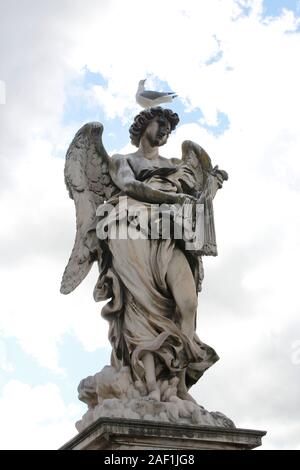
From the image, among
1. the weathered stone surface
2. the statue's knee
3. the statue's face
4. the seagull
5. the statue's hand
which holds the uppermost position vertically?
the seagull

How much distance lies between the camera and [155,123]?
36.1ft

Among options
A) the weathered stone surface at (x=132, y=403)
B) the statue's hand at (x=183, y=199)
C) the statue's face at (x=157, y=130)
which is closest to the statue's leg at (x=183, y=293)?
the weathered stone surface at (x=132, y=403)

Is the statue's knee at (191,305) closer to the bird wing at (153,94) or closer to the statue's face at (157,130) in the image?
the statue's face at (157,130)

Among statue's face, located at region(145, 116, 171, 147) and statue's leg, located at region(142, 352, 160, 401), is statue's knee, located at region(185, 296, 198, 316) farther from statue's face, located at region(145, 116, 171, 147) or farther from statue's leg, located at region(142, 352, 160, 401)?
statue's face, located at region(145, 116, 171, 147)

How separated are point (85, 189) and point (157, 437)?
3499mm

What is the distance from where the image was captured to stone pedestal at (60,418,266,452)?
27.9 feet

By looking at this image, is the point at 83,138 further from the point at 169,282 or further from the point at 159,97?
the point at 169,282

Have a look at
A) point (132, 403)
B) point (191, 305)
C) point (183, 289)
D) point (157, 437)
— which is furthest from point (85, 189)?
point (157, 437)

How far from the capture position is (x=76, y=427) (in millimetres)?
9594

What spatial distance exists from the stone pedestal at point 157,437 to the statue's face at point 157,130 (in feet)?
12.4

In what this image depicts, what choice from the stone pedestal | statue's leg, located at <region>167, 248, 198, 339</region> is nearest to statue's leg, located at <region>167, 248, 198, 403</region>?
statue's leg, located at <region>167, 248, 198, 339</region>

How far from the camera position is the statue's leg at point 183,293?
9766 mm

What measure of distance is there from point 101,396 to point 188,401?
35.9 inches
